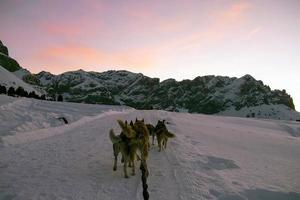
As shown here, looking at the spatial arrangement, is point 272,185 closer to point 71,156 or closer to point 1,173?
point 71,156

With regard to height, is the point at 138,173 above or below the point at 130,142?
below

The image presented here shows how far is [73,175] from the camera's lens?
11992mm

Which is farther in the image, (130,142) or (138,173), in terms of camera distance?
(138,173)

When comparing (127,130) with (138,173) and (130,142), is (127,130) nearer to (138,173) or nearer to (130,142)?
(130,142)

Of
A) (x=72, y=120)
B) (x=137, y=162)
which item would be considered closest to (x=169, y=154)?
(x=137, y=162)

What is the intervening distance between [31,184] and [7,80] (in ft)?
387

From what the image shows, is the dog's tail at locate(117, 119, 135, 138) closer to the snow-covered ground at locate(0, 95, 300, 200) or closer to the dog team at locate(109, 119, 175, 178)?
the dog team at locate(109, 119, 175, 178)

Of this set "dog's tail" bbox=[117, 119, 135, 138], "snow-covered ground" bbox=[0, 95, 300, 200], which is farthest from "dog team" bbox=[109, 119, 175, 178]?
"snow-covered ground" bbox=[0, 95, 300, 200]

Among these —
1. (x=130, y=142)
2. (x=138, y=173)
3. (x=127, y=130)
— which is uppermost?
(x=127, y=130)

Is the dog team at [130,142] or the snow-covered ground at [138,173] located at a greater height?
the dog team at [130,142]

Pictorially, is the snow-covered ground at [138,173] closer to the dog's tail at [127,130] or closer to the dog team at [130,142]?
the dog team at [130,142]

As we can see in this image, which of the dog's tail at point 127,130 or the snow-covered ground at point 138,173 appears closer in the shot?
the snow-covered ground at point 138,173

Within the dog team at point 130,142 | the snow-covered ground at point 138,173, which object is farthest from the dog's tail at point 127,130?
the snow-covered ground at point 138,173

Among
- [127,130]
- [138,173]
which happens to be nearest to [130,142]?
[127,130]
